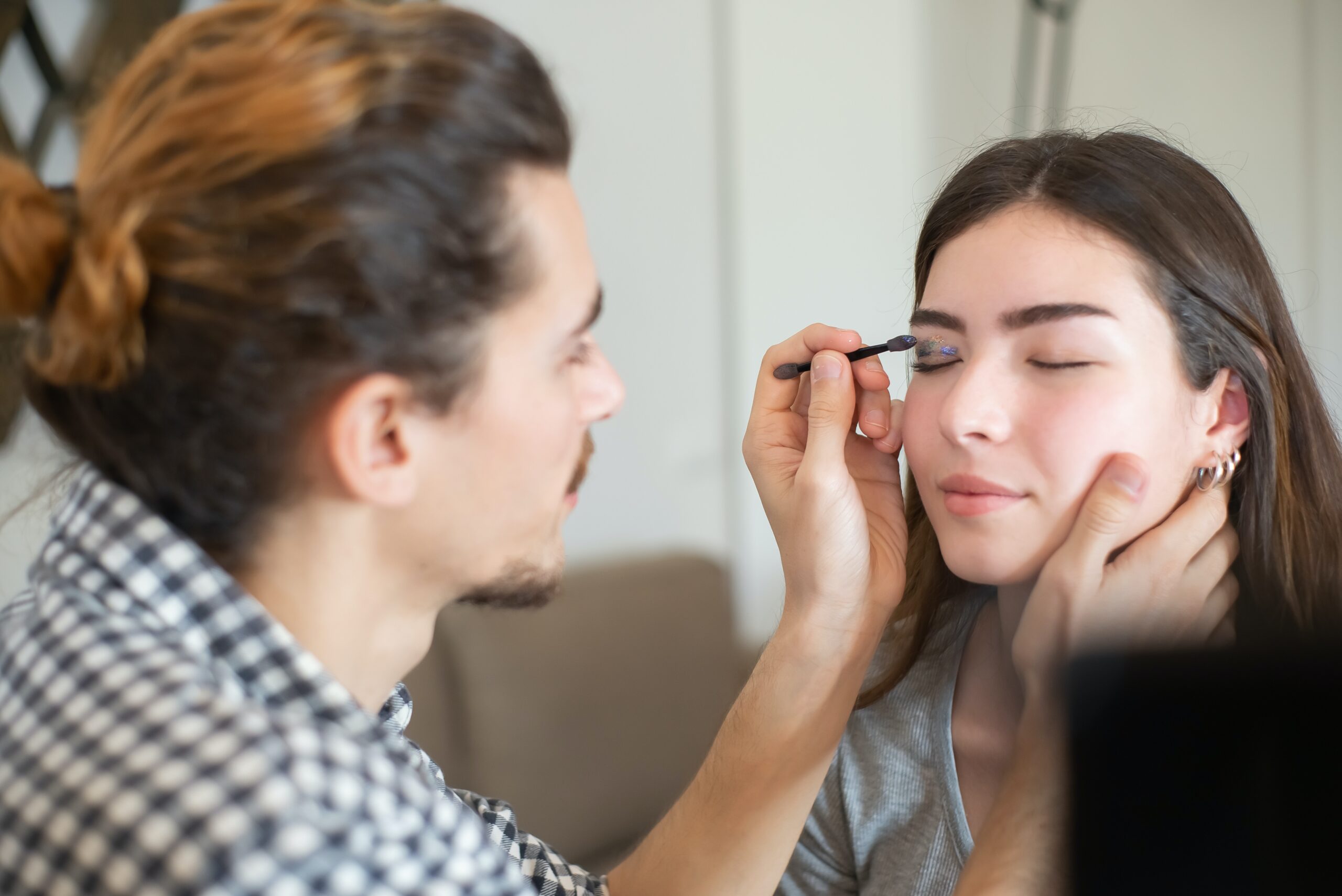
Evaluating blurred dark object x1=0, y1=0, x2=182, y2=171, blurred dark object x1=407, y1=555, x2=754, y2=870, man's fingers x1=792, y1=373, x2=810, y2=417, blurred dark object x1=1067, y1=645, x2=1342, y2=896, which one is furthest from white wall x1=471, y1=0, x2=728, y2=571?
blurred dark object x1=1067, y1=645, x2=1342, y2=896

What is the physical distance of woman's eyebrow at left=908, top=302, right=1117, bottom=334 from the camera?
3.13ft

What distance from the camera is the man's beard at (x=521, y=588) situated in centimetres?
86

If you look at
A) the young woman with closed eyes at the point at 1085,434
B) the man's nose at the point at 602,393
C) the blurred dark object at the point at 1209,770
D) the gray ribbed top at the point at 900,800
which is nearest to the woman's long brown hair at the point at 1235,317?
the young woman with closed eyes at the point at 1085,434

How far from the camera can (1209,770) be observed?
33cm

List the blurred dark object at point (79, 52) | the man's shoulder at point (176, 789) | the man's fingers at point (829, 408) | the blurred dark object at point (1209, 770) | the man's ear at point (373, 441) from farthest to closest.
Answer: the blurred dark object at point (79, 52)
the man's fingers at point (829, 408)
the man's ear at point (373, 441)
the man's shoulder at point (176, 789)
the blurred dark object at point (1209, 770)

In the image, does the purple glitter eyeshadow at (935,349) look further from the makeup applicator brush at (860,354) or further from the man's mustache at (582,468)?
the man's mustache at (582,468)

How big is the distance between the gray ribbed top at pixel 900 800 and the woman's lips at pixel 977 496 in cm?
24

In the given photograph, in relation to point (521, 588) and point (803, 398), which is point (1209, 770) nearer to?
point (521, 588)

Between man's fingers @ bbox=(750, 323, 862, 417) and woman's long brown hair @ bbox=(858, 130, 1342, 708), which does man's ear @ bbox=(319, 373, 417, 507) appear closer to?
man's fingers @ bbox=(750, 323, 862, 417)

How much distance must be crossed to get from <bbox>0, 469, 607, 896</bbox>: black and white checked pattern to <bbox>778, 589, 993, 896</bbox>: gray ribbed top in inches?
20.7

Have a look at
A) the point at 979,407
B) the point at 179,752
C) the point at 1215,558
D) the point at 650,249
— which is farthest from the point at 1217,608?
the point at 650,249

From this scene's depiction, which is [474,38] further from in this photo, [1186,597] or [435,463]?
[1186,597]

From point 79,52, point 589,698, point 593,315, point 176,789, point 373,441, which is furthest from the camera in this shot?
point 589,698

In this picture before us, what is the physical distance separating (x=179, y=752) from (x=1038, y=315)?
0.77 metres
